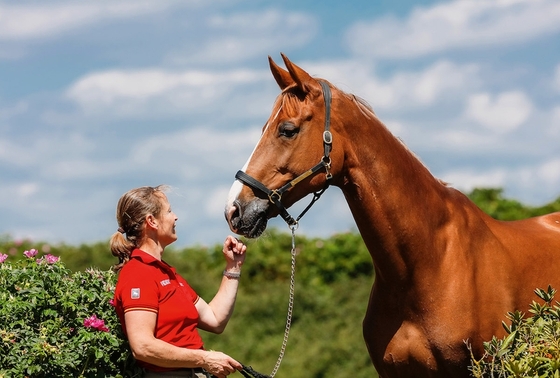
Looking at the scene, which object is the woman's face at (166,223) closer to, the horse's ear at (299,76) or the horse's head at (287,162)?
the horse's head at (287,162)

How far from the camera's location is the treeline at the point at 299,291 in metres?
9.99

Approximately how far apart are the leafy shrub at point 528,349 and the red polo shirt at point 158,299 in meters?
1.39

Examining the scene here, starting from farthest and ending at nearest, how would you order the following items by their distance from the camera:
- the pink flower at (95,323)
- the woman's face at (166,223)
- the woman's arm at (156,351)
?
1. the woman's face at (166,223)
2. the pink flower at (95,323)
3. the woman's arm at (156,351)

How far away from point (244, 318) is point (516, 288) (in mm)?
7398

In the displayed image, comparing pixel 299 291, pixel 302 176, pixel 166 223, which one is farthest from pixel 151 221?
pixel 299 291

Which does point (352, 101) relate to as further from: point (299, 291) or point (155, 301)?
point (299, 291)

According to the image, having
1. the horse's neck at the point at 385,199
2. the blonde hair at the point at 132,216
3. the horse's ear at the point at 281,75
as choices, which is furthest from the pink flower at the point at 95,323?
the horse's ear at the point at 281,75

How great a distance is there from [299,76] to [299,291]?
295 inches

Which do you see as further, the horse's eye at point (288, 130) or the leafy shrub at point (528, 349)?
the horse's eye at point (288, 130)

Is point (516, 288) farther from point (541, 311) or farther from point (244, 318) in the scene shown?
point (244, 318)

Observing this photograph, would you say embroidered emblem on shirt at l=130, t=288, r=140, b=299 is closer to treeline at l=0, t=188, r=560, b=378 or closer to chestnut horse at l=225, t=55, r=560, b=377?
chestnut horse at l=225, t=55, r=560, b=377

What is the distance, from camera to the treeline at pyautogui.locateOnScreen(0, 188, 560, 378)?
9992mm

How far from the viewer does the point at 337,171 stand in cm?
407

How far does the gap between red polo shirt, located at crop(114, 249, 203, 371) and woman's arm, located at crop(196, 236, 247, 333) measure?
0.23 metres
